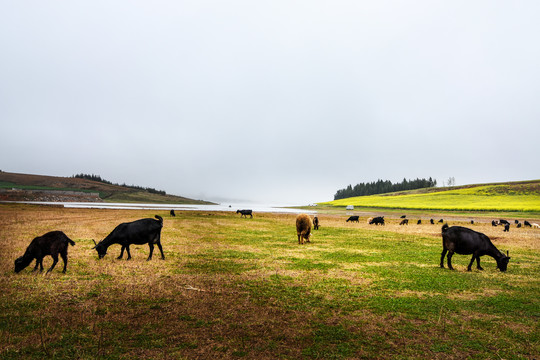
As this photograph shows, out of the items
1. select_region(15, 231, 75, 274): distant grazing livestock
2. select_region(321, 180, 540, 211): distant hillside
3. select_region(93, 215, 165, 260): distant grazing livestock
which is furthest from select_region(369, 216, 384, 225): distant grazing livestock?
select_region(321, 180, 540, 211): distant hillside

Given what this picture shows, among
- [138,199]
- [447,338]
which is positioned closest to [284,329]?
[447,338]

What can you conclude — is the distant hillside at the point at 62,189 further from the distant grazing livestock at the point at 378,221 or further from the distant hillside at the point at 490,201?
the distant hillside at the point at 490,201

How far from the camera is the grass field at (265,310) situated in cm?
571

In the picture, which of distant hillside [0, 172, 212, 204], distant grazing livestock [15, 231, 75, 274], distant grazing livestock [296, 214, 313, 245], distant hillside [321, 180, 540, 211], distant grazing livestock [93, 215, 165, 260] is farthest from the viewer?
distant hillside [0, 172, 212, 204]

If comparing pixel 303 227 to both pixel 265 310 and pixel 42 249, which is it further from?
pixel 42 249

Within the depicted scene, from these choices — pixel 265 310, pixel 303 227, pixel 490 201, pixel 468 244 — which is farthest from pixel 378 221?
pixel 490 201

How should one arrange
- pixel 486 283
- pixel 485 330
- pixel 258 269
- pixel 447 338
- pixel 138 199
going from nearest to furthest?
1. pixel 447 338
2. pixel 485 330
3. pixel 486 283
4. pixel 258 269
5. pixel 138 199

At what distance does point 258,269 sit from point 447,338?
7678 mm

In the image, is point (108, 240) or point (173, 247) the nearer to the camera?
point (108, 240)

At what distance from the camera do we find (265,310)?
25.4 feet

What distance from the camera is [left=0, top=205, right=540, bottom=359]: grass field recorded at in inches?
225

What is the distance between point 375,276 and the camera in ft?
38.6

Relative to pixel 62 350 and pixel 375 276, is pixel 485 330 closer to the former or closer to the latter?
pixel 375 276

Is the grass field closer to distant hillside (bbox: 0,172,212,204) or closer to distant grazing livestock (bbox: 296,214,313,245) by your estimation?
distant grazing livestock (bbox: 296,214,313,245)
